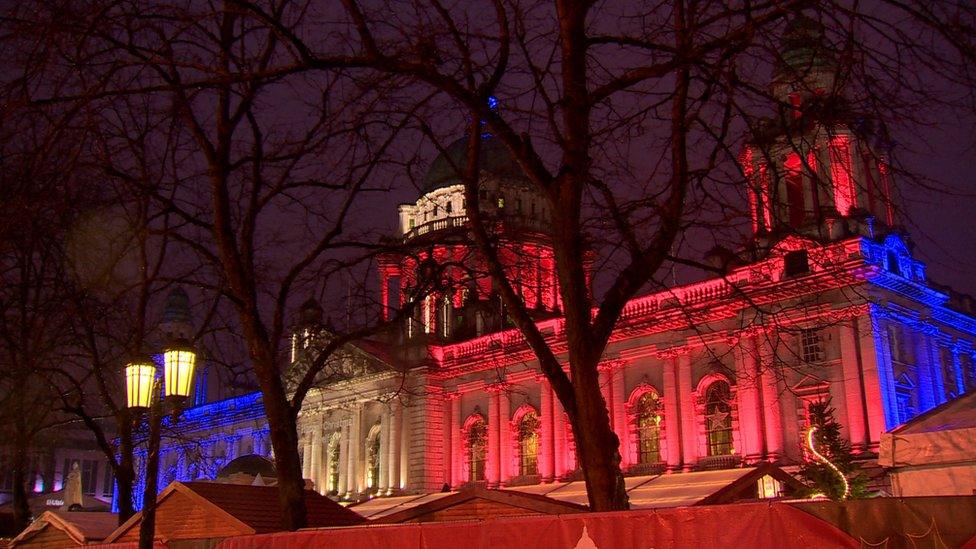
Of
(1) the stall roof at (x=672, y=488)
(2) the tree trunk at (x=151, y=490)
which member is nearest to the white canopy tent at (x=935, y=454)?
(1) the stall roof at (x=672, y=488)

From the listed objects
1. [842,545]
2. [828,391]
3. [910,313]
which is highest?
[910,313]

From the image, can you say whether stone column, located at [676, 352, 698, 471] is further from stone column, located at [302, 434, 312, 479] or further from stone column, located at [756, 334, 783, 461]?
stone column, located at [302, 434, 312, 479]

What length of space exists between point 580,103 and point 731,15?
1.67 m

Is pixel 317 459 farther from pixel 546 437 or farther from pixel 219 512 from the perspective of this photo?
pixel 219 512

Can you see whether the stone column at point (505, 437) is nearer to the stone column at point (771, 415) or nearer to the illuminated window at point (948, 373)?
the stone column at point (771, 415)

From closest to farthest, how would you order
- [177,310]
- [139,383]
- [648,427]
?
[139,383] → [648,427] → [177,310]

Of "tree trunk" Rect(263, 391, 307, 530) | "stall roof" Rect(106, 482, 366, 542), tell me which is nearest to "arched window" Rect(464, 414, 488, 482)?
"stall roof" Rect(106, 482, 366, 542)

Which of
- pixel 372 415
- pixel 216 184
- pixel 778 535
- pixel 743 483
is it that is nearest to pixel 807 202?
pixel 743 483

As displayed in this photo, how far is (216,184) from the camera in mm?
14367

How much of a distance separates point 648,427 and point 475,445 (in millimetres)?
11269

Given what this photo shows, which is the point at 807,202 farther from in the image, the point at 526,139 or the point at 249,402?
the point at 249,402

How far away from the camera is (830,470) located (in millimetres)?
25672

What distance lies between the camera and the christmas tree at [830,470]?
25781mm

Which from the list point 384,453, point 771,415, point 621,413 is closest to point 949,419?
point 771,415
